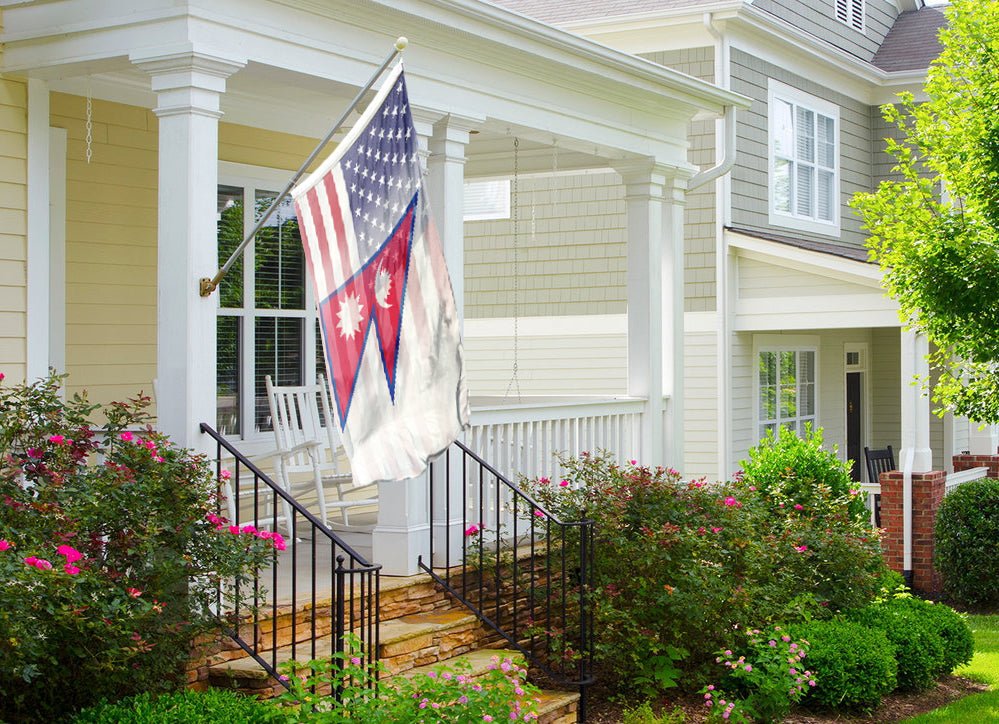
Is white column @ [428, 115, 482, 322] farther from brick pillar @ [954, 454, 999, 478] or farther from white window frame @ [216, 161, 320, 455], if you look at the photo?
brick pillar @ [954, 454, 999, 478]

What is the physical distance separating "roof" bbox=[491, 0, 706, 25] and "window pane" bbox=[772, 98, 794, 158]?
1.85 meters

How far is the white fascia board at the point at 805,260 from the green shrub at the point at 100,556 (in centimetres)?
916

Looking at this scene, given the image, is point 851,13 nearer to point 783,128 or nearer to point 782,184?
point 783,128

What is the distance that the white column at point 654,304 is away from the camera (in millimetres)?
9773

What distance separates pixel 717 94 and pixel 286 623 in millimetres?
5811

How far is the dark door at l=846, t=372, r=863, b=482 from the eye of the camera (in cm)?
1847

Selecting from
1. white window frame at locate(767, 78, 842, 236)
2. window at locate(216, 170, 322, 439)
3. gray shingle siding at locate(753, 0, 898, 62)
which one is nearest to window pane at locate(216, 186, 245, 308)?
window at locate(216, 170, 322, 439)

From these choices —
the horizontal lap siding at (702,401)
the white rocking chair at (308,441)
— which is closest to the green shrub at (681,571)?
the white rocking chair at (308,441)

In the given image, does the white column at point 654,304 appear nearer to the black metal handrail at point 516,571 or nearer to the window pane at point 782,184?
the black metal handrail at point 516,571

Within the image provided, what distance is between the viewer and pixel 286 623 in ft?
21.2

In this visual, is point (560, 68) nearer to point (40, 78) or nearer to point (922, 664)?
point (40, 78)

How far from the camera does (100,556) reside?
542cm

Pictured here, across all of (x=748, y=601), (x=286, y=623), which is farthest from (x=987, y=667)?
(x=286, y=623)

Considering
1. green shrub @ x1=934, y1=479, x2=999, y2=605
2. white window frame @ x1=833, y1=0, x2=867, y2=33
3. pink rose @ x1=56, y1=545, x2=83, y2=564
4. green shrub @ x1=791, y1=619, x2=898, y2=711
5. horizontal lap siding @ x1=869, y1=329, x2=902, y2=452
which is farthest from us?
horizontal lap siding @ x1=869, y1=329, x2=902, y2=452
